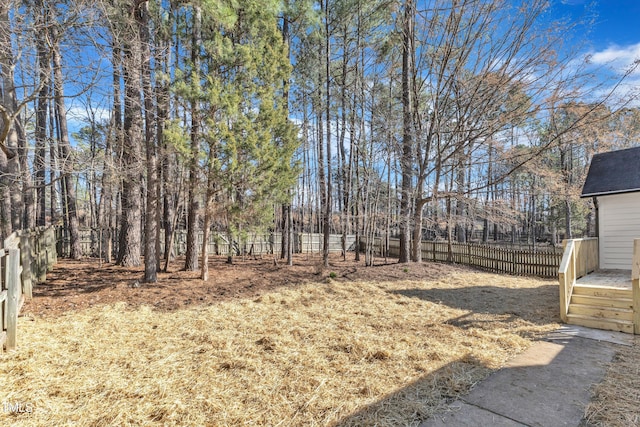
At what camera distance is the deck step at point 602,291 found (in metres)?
4.87

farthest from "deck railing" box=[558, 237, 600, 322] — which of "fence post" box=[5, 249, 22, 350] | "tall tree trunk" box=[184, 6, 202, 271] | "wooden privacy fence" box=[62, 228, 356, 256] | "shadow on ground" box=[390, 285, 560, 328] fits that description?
"fence post" box=[5, 249, 22, 350]

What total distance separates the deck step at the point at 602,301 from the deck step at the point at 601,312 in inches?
4.2

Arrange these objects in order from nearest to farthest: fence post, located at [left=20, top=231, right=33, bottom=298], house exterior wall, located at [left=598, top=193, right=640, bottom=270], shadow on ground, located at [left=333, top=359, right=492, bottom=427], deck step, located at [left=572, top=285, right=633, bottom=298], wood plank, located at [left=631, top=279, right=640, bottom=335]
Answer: shadow on ground, located at [left=333, top=359, right=492, bottom=427] < wood plank, located at [left=631, top=279, right=640, bottom=335] < deck step, located at [left=572, top=285, right=633, bottom=298] < fence post, located at [left=20, top=231, right=33, bottom=298] < house exterior wall, located at [left=598, top=193, right=640, bottom=270]

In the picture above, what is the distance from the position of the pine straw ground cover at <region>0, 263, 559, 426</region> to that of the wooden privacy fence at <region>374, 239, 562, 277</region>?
5014mm

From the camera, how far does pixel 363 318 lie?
4.80 m

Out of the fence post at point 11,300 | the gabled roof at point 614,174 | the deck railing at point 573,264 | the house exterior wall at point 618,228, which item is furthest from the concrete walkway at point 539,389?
the gabled roof at point 614,174

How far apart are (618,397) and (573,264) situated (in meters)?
3.79

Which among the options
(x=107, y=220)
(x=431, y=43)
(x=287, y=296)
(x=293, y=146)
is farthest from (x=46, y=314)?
(x=431, y=43)

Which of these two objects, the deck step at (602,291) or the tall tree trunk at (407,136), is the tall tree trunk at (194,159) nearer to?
the tall tree trunk at (407,136)

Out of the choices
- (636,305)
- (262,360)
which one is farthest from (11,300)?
(636,305)

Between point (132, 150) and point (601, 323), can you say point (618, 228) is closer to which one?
point (601, 323)

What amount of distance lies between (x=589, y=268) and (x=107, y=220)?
14.0 meters

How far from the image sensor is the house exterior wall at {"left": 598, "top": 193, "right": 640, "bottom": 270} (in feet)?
23.8

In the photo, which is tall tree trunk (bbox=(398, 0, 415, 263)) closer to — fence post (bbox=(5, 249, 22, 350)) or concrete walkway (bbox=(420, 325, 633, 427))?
concrete walkway (bbox=(420, 325, 633, 427))
